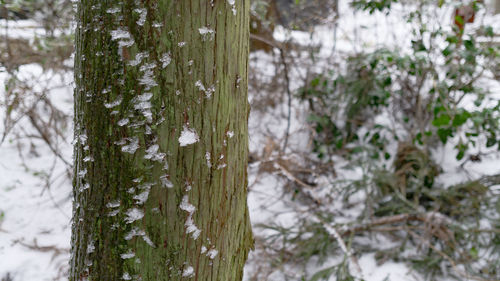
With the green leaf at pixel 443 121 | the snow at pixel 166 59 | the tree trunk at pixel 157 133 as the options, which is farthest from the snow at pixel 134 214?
the green leaf at pixel 443 121

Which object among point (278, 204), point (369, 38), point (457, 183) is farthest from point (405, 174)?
point (369, 38)

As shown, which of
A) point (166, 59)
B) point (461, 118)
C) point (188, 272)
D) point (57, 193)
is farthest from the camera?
point (57, 193)

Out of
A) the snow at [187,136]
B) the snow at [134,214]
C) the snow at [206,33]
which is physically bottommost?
the snow at [134,214]

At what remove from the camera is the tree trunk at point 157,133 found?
3.11 feet

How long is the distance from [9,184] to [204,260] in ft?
10.4

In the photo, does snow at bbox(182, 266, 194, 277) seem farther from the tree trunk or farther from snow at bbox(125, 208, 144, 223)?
snow at bbox(125, 208, 144, 223)

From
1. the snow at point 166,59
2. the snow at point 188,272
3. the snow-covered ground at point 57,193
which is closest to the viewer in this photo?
A: the snow at point 166,59

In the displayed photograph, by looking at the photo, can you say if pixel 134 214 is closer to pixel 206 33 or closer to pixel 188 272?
pixel 188 272

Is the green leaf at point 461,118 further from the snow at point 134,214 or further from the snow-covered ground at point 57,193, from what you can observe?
the snow at point 134,214

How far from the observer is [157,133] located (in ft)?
3.23

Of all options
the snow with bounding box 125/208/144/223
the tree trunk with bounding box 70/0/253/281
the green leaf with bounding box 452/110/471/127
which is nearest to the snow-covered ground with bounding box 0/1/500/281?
the green leaf with bounding box 452/110/471/127

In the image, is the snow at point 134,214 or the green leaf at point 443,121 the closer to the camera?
the snow at point 134,214

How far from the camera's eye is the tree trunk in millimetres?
948

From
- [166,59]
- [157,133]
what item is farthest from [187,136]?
[166,59]
